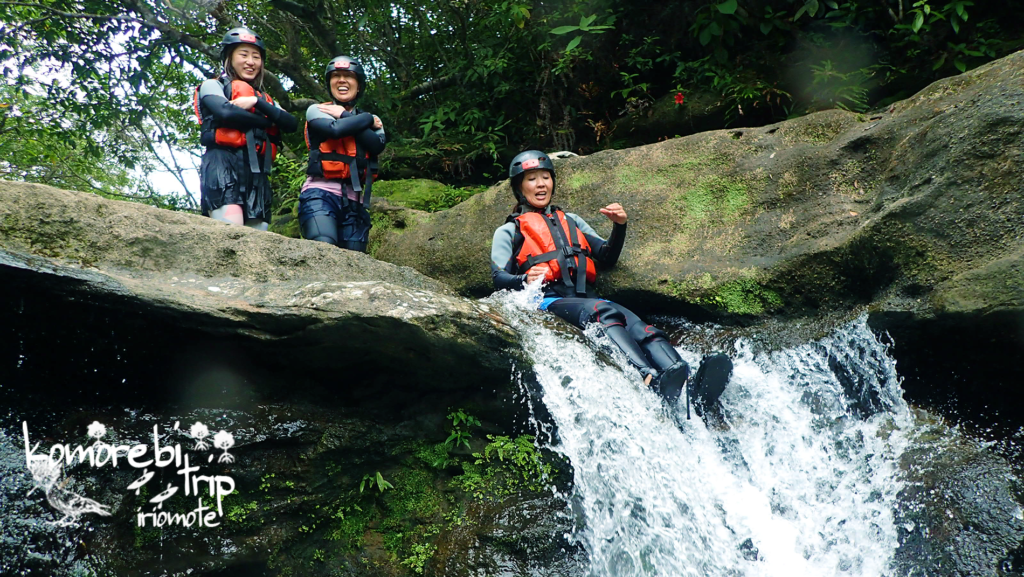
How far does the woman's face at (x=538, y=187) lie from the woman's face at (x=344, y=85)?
1802mm

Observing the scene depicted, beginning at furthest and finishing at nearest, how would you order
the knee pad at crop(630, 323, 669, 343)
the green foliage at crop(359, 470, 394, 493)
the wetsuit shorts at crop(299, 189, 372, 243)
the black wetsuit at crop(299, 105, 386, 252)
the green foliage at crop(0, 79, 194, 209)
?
the green foliage at crop(0, 79, 194, 209) → the wetsuit shorts at crop(299, 189, 372, 243) → the black wetsuit at crop(299, 105, 386, 252) → the knee pad at crop(630, 323, 669, 343) → the green foliage at crop(359, 470, 394, 493)

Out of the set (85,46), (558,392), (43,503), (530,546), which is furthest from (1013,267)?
(85,46)

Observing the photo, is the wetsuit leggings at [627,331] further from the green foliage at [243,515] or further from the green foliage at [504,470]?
the green foliage at [243,515]

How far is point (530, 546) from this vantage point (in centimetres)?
406

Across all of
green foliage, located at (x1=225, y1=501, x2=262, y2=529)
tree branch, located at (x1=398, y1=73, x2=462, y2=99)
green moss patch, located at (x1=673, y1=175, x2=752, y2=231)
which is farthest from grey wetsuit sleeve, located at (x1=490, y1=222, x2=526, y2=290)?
tree branch, located at (x1=398, y1=73, x2=462, y2=99)

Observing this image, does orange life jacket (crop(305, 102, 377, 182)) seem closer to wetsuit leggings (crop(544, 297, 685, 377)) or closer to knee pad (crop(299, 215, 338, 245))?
knee pad (crop(299, 215, 338, 245))

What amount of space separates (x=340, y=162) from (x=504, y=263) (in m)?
1.82

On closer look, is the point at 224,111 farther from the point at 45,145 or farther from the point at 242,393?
the point at 45,145

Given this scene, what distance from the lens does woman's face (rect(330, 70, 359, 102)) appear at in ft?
19.8

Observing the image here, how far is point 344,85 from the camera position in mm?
6062

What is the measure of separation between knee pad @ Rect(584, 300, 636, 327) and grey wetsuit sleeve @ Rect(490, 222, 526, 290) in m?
0.74

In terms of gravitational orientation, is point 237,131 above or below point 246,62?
below

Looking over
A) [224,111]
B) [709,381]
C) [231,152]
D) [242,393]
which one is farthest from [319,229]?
[709,381]

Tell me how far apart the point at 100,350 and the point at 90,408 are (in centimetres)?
39
